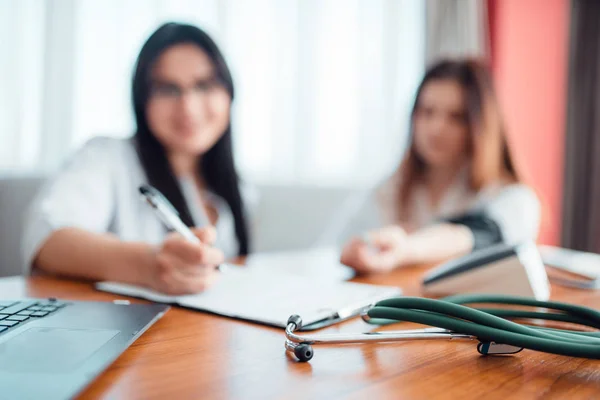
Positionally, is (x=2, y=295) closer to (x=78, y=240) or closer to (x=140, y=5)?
(x=78, y=240)

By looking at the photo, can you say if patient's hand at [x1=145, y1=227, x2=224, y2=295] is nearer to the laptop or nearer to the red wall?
the laptop

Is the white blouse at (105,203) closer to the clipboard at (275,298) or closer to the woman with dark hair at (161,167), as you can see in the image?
the woman with dark hair at (161,167)

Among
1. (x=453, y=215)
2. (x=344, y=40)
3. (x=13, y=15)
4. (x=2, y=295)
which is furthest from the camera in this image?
(x=344, y=40)

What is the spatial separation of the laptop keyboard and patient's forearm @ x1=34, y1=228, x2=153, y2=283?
161mm

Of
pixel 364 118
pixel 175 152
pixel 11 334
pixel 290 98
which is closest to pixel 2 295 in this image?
pixel 11 334

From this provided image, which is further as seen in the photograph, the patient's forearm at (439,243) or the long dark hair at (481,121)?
the long dark hair at (481,121)

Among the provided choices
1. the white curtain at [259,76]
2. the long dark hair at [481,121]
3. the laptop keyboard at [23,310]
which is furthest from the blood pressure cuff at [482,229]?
the laptop keyboard at [23,310]

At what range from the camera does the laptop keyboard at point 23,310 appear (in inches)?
18.7

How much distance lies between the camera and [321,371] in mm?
415

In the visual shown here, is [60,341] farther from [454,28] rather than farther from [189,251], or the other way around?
[454,28]

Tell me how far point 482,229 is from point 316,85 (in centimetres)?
135

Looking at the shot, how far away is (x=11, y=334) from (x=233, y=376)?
19 centimetres

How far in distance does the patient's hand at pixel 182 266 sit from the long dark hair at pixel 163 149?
18.5 inches

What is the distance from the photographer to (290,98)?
2312mm
